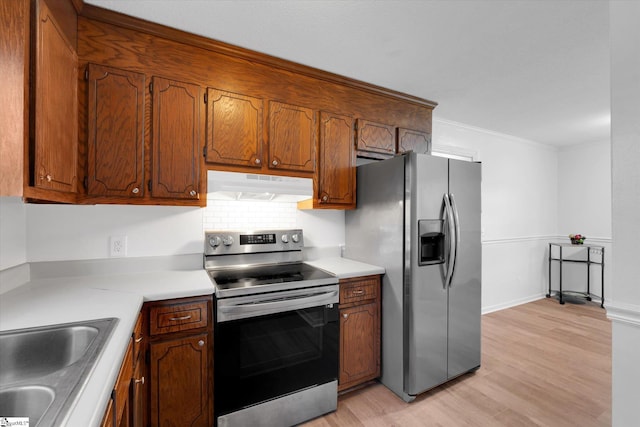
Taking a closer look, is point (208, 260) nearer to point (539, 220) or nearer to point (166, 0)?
point (166, 0)

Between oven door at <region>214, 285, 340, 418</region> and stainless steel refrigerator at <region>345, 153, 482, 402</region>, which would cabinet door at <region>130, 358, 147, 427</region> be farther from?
stainless steel refrigerator at <region>345, 153, 482, 402</region>

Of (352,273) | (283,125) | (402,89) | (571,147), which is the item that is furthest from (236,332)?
(571,147)

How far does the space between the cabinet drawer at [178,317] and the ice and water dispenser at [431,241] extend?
1.49 meters

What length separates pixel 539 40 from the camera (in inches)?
76.2

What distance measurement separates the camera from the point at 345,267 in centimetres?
235

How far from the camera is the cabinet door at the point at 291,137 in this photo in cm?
221

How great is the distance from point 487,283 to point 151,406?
4054mm

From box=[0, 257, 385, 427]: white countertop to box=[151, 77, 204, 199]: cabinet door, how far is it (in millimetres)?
554

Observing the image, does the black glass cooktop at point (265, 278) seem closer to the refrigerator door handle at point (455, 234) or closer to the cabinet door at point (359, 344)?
the cabinet door at point (359, 344)

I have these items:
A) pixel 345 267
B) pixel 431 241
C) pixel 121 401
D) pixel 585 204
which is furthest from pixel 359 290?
pixel 585 204

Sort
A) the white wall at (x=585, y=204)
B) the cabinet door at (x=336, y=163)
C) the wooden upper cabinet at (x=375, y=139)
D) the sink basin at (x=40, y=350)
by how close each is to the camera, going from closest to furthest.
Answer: the sink basin at (x=40, y=350), the cabinet door at (x=336, y=163), the wooden upper cabinet at (x=375, y=139), the white wall at (x=585, y=204)

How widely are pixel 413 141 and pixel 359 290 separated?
1.57m

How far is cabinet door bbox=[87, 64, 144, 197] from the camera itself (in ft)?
5.53

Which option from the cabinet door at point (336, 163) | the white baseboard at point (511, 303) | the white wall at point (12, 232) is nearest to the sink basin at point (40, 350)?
the white wall at point (12, 232)
